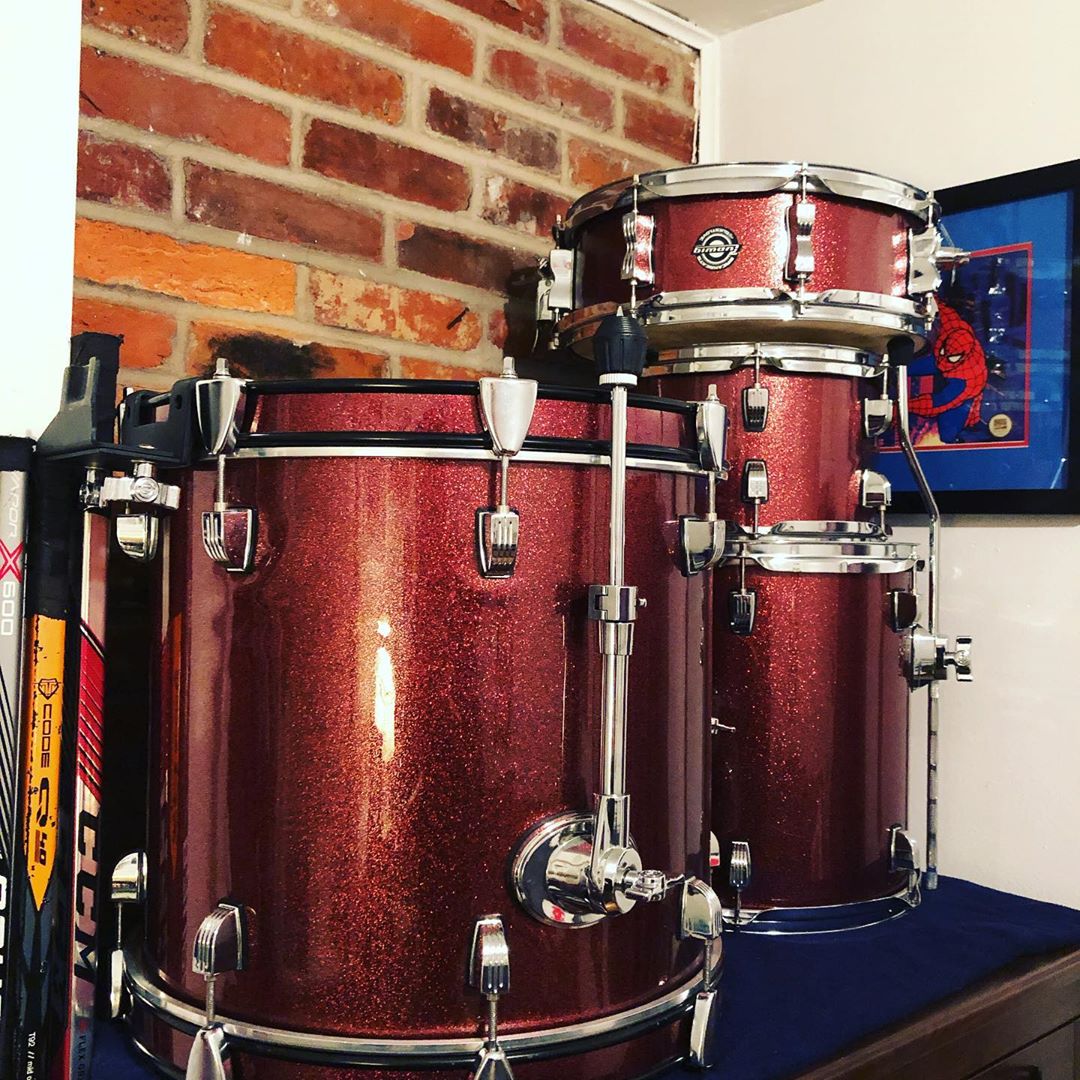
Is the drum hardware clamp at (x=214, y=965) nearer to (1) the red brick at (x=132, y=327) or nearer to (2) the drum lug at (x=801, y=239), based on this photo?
(1) the red brick at (x=132, y=327)

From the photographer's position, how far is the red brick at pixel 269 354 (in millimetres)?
1407

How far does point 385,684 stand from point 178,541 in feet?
0.78

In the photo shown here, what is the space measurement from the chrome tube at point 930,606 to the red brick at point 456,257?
2.00 ft

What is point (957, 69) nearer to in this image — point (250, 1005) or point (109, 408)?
point (109, 408)

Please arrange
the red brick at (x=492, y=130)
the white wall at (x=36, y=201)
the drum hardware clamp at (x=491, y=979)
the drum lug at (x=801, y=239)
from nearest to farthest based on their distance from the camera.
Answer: the drum hardware clamp at (x=491, y=979)
the white wall at (x=36, y=201)
the drum lug at (x=801, y=239)
the red brick at (x=492, y=130)

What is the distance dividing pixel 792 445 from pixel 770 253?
23 cm

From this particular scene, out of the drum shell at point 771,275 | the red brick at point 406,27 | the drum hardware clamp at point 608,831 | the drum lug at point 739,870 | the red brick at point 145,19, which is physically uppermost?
the red brick at point 406,27

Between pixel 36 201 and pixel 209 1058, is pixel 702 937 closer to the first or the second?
pixel 209 1058

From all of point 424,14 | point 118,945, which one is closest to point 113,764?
point 118,945

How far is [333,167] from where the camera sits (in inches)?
60.1

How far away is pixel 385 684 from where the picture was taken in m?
0.90

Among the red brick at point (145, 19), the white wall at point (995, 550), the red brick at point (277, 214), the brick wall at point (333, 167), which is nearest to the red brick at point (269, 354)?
the brick wall at point (333, 167)

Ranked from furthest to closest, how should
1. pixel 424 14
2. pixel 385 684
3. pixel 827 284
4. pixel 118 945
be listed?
pixel 424 14, pixel 827 284, pixel 118 945, pixel 385 684

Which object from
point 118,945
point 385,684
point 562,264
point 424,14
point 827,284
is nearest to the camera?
point 385,684
